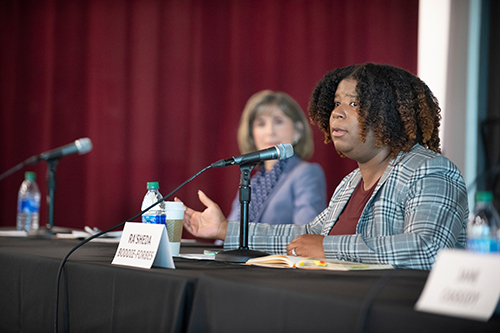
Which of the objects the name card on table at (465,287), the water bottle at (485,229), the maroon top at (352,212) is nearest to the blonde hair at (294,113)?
the maroon top at (352,212)

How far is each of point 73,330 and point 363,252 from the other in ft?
2.08

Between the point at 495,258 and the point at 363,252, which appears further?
the point at 363,252

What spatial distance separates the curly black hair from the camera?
1286 millimetres

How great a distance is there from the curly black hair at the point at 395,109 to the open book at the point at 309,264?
407 millimetres

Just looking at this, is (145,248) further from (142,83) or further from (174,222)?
(142,83)

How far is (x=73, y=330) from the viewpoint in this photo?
1.00 m

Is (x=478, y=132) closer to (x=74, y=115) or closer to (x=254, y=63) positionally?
(x=254, y=63)

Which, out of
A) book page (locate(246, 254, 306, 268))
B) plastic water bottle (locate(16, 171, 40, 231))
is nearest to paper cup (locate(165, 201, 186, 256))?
book page (locate(246, 254, 306, 268))

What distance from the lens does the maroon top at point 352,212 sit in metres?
1.35

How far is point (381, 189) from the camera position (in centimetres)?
124

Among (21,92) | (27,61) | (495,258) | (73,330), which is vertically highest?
(27,61)

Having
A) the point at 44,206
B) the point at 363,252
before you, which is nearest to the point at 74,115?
the point at 44,206

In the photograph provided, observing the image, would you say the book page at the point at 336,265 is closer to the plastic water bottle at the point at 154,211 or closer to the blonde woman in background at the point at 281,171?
the plastic water bottle at the point at 154,211

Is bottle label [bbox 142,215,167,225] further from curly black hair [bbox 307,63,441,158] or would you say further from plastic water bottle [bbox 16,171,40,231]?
plastic water bottle [bbox 16,171,40,231]
